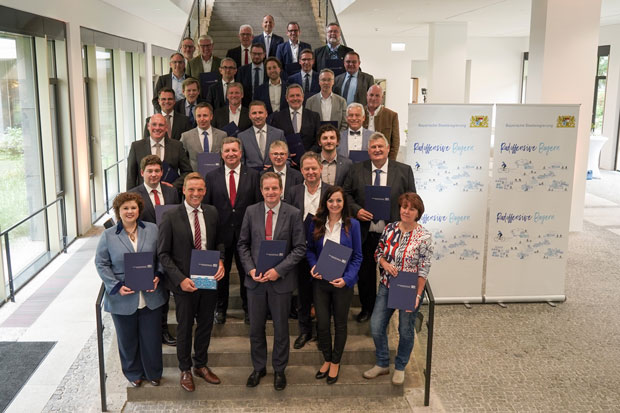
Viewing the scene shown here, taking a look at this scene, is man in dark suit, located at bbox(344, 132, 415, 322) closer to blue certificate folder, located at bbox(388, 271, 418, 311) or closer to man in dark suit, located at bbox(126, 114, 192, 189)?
blue certificate folder, located at bbox(388, 271, 418, 311)

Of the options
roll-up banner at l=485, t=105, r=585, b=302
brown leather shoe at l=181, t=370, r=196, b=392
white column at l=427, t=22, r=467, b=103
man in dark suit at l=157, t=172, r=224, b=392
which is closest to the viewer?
man in dark suit at l=157, t=172, r=224, b=392

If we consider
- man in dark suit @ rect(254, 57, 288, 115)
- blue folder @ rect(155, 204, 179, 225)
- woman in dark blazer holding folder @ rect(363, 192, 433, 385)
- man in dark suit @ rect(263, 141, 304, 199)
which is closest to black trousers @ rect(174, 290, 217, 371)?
blue folder @ rect(155, 204, 179, 225)

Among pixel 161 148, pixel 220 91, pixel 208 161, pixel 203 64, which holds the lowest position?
pixel 208 161

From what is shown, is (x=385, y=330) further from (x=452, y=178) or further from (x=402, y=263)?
(x=452, y=178)

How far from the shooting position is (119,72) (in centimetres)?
1383

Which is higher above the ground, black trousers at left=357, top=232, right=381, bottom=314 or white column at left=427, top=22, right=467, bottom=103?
white column at left=427, top=22, right=467, bottom=103

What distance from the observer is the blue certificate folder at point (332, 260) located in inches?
191

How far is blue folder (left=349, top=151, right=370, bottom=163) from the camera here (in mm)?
6062

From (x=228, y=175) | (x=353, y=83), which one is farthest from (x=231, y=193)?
(x=353, y=83)

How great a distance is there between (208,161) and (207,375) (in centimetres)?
211

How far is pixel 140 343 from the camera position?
5.05 meters

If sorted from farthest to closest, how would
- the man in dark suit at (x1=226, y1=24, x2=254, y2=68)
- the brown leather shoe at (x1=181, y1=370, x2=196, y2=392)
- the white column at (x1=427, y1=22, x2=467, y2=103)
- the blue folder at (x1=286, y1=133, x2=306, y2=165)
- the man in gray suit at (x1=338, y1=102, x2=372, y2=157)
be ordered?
the white column at (x1=427, y1=22, x2=467, y2=103) → the man in dark suit at (x1=226, y1=24, x2=254, y2=68) → the blue folder at (x1=286, y1=133, x2=306, y2=165) → the man in gray suit at (x1=338, y1=102, x2=372, y2=157) → the brown leather shoe at (x1=181, y1=370, x2=196, y2=392)

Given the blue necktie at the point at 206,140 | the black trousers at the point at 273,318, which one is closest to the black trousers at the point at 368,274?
the black trousers at the point at 273,318

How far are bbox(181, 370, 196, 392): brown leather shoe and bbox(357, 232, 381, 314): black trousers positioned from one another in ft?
6.13
